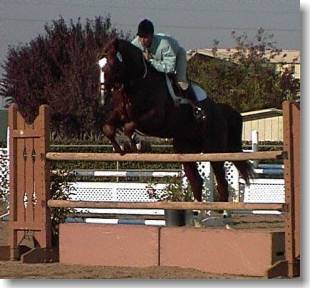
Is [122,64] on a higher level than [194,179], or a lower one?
higher

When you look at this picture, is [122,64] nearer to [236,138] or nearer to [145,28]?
[145,28]

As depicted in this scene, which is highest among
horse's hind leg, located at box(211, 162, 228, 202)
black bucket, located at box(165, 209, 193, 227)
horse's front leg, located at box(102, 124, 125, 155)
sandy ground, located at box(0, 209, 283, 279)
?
horse's front leg, located at box(102, 124, 125, 155)

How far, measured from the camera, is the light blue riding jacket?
26.8 feet

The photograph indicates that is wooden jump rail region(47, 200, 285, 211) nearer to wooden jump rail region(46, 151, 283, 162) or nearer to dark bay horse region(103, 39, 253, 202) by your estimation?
wooden jump rail region(46, 151, 283, 162)

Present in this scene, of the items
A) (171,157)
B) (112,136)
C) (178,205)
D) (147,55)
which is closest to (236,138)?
(147,55)

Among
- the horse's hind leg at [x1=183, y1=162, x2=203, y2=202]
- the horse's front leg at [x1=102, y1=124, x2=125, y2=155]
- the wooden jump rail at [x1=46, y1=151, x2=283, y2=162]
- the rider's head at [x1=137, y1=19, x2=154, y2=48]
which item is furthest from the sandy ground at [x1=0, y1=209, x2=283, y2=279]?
the rider's head at [x1=137, y1=19, x2=154, y2=48]

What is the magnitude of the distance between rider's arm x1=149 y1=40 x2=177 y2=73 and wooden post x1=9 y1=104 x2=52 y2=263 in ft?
4.24

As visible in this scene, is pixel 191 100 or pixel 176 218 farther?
pixel 191 100

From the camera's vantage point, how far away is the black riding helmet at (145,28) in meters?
7.91

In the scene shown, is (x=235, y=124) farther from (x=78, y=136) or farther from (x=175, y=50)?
(x=78, y=136)

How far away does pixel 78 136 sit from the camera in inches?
544

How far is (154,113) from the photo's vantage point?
7.91 m

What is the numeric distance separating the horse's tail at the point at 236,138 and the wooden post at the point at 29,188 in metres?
2.28

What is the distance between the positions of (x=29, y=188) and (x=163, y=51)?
69.5 inches
